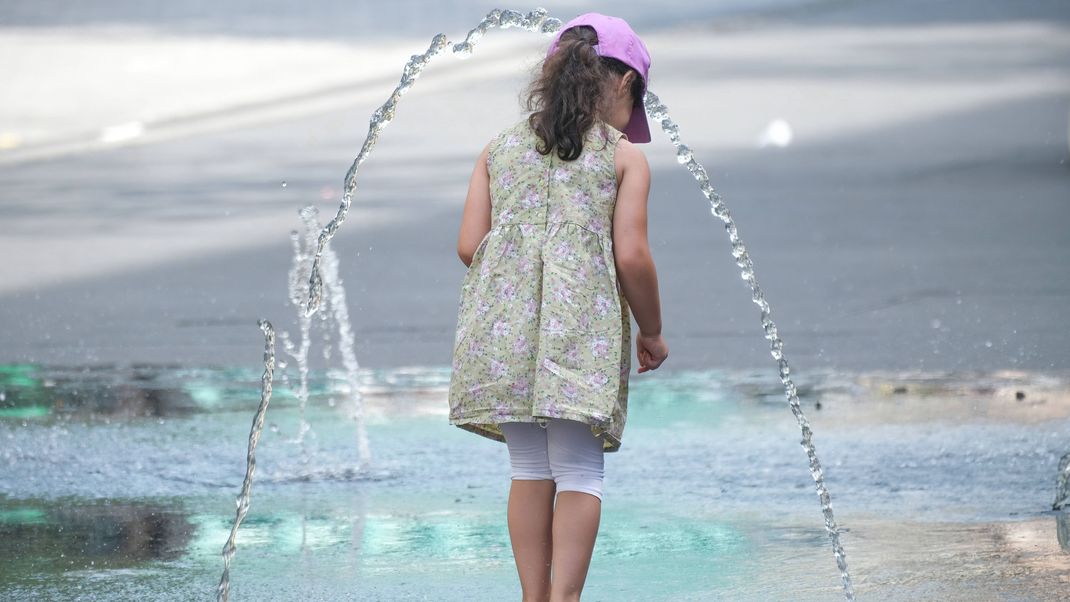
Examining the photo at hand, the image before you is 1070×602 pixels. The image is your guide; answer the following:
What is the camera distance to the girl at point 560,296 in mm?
3268

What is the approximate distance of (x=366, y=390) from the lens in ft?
21.1

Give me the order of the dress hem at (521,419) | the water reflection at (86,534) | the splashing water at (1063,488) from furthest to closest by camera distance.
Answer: the splashing water at (1063,488) < the water reflection at (86,534) < the dress hem at (521,419)

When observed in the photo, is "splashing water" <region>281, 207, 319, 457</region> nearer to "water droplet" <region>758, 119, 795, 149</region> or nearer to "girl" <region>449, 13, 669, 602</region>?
"girl" <region>449, 13, 669, 602</region>

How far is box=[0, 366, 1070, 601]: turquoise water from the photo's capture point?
3904 millimetres

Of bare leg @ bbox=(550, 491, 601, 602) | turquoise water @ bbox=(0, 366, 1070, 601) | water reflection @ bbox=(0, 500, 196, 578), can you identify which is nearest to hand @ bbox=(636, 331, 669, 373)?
bare leg @ bbox=(550, 491, 601, 602)

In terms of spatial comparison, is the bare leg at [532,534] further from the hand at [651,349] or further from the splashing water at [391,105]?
the splashing water at [391,105]

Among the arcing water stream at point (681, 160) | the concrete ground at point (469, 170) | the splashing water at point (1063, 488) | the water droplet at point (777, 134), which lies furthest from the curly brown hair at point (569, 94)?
the water droplet at point (777, 134)

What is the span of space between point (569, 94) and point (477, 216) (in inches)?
12.2

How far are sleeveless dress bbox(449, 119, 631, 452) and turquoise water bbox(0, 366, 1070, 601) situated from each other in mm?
657

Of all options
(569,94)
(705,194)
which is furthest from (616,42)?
(705,194)

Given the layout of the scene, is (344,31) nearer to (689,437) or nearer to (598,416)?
(689,437)

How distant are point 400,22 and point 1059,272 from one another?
8975mm

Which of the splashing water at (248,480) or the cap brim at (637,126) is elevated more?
the cap brim at (637,126)

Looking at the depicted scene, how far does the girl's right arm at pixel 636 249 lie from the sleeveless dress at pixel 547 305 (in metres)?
0.02
